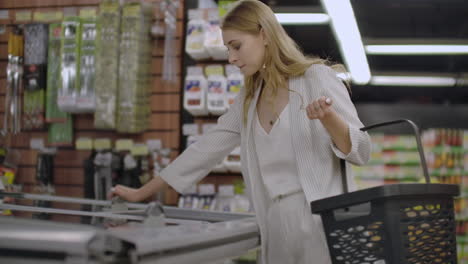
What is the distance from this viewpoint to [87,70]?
4621 millimetres

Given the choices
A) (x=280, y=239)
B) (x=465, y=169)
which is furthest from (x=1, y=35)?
(x=465, y=169)

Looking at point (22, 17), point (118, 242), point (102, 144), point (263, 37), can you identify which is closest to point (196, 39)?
point (102, 144)

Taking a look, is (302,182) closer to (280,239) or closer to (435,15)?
(280,239)

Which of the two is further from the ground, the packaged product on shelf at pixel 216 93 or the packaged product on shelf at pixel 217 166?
the packaged product on shelf at pixel 216 93

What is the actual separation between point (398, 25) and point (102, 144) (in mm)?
6803

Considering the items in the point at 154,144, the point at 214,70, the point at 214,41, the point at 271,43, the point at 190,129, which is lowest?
the point at 154,144

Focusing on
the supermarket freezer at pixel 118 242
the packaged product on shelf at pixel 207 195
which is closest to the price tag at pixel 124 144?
the packaged product on shelf at pixel 207 195

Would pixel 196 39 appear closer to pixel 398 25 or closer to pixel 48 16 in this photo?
pixel 48 16

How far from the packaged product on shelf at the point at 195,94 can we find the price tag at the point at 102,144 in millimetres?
802

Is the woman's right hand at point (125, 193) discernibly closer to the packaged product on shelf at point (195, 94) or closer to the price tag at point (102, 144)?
the packaged product on shelf at point (195, 94)

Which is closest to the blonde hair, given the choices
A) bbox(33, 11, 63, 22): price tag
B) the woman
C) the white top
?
the woman

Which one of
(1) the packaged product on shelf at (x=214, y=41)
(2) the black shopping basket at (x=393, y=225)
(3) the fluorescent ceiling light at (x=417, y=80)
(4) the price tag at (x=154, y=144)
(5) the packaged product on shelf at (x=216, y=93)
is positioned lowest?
(2) the black shopping basket at (x=393, y=225)

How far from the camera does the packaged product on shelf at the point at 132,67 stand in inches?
179

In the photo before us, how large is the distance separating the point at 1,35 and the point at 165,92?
5.10 ft
